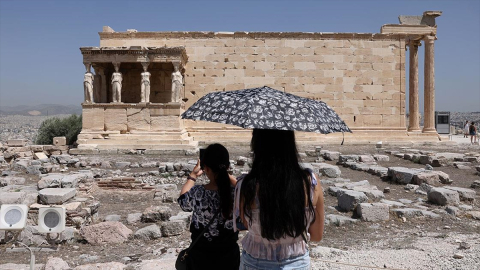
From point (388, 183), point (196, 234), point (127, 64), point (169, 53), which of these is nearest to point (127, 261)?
point (196, 234)

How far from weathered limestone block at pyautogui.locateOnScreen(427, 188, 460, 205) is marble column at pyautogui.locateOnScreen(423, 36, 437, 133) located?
44.2 feet

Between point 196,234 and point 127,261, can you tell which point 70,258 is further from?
point 196,234

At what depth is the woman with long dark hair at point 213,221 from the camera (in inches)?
112

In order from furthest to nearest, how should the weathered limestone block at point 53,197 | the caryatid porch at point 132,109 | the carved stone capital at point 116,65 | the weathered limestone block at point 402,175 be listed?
the carved stone capital at point 116,65 < the caryatid porch at point 132,109 < the weathered limestone block at point 402,175 < the weathered limestone block at point 53,197

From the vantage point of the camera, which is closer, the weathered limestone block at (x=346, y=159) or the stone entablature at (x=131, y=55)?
the weathered limestone block at (x=346, y=159)

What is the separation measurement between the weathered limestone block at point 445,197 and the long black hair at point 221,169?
6059 mm

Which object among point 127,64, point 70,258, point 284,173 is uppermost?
point 127,64

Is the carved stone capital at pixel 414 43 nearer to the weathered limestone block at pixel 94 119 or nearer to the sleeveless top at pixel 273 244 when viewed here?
the weathered limestone block at pixel 94 119

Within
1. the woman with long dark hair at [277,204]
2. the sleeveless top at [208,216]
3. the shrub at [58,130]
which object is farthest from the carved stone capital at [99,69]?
the woman with long dark hair at [277,204]

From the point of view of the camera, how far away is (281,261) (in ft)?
7.77

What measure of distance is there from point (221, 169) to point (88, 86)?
15.5m

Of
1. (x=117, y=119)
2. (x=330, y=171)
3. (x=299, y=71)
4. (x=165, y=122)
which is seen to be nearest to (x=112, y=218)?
(x=330, y=171)

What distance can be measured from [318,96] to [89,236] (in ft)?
50.0

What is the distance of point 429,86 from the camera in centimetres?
2045
